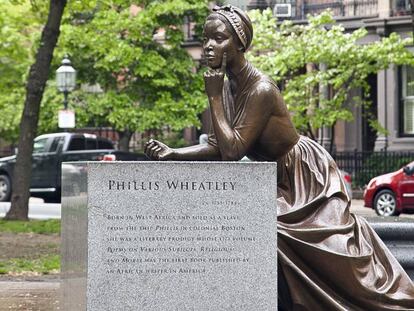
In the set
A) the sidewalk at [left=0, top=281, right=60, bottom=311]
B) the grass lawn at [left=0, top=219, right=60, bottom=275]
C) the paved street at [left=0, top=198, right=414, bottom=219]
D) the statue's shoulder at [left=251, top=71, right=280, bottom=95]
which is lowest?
the sidewalk at [left=0, top=281, right=60, bottom=311]

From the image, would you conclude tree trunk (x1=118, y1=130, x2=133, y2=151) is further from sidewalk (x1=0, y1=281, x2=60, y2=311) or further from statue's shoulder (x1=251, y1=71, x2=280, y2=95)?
Result: statue's shoulder (x1=251, y1=71, x2=280, y2=95)

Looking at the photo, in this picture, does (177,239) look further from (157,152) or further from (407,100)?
(407,100)

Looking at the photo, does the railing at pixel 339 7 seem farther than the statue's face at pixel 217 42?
Yes

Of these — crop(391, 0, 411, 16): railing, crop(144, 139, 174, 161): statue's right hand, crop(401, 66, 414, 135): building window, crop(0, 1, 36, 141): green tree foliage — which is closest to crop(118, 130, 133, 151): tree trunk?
crop(0, 1, 36, 141): green tree foliage

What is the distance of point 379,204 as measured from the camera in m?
24.6

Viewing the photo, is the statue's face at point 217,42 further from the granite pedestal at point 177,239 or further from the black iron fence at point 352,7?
the black iron fence at point 352,7

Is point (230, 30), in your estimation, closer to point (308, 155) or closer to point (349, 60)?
point (308, 155)

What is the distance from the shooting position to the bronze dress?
6836 millimetres

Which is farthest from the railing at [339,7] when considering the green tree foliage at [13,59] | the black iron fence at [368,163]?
the green tree foliage at [13,59]

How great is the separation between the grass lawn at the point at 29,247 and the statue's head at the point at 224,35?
6.70m

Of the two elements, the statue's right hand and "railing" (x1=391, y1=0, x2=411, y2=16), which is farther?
"railing" (x1=391, y1=0, x2=411, y2=16)

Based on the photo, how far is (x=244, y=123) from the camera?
281 inches

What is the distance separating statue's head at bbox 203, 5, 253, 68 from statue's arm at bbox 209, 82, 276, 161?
12.1 inches

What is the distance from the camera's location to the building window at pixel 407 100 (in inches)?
1312
